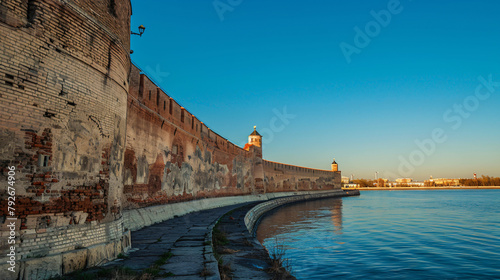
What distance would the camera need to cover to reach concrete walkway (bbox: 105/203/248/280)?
4.96 metres

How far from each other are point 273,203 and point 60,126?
2448 cm

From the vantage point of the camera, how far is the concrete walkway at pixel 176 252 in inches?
195

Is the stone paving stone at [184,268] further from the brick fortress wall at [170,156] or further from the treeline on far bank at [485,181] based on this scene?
the treeline on far bank at [485,181]

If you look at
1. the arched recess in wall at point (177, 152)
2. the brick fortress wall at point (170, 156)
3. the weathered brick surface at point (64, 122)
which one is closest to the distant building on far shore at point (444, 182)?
the brick fortress wall at point (170, 156)

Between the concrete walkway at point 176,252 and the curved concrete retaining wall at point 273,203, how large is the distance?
511 centimetres

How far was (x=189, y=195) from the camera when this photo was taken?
1617 cm

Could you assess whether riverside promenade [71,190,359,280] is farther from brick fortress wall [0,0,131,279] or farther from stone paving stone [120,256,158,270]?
brick fortress wall [0,0,131,279]

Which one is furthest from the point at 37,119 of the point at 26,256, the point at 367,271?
the point at 367,271

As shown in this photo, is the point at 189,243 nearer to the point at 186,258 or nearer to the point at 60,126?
the point at 186,258

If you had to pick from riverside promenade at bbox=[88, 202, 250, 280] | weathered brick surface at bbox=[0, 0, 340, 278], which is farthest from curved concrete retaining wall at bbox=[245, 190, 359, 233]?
weathered brick surface at bbox=[0, 0, 340, 278]

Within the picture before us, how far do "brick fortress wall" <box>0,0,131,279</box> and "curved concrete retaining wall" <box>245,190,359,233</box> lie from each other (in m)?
8.39

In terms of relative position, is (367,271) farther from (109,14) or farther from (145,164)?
(109,14)

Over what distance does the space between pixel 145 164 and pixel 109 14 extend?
236 inches

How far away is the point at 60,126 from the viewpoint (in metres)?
5.05
